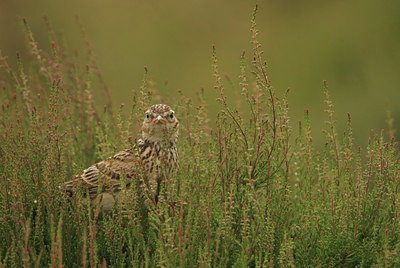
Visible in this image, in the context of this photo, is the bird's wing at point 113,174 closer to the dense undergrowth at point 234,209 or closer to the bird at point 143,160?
the bird at point 143,160

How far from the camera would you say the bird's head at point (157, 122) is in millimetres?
4016

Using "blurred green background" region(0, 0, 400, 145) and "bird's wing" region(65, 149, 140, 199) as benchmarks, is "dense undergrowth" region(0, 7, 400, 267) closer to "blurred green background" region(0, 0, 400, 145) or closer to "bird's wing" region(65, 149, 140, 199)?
"bird's wing" region(65, 149, 140, 199)

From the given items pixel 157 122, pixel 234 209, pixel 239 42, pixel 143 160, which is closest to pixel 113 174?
pixel 143 160

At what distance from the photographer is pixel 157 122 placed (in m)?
3.99

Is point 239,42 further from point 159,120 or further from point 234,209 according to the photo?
point 234,209

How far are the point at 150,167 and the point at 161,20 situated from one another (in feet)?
30.8

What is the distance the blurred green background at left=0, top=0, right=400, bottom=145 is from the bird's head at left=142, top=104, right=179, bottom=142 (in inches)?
204

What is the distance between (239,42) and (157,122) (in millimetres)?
8080

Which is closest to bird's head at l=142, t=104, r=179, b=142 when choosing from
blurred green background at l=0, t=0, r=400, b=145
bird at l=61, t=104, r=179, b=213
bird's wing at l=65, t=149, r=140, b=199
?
bird at l=61, t=104, r=179, b=213

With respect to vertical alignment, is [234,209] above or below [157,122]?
below

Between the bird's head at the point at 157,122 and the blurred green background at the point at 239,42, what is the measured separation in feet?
17.0

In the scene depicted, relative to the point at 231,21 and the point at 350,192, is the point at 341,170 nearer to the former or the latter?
the point at 350,192

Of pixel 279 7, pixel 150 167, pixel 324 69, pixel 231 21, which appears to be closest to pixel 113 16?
pixel 231 21

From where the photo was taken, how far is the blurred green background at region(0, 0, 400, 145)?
986 centimetres
